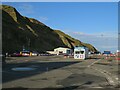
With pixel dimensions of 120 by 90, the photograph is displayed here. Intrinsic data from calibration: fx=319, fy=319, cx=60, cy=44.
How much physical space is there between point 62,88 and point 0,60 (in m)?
31.7

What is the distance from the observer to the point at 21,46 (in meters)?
140

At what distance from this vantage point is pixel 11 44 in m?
127

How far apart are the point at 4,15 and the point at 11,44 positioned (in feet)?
117

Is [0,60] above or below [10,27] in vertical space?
below

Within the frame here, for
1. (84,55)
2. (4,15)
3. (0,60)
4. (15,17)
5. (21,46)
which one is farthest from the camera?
(15,17)

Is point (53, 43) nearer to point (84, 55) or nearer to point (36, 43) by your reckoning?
point (36, 43)

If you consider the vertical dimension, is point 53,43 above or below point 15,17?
below

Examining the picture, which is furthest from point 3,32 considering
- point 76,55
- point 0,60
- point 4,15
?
point 0,60

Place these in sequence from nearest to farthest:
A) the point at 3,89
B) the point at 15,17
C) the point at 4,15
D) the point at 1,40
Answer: the point at 3,89 → the point at 1,40 → the point at 4,15 → the point at 15,17

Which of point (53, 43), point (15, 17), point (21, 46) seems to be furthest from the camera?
point (53, 43)

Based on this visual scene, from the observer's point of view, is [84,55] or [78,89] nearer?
[78,89]

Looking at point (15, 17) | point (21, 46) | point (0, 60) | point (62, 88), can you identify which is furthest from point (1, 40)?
point (62, 88)

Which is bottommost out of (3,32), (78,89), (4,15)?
(78,89)

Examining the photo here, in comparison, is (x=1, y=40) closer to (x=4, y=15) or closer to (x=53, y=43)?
(x=4, y=15)
